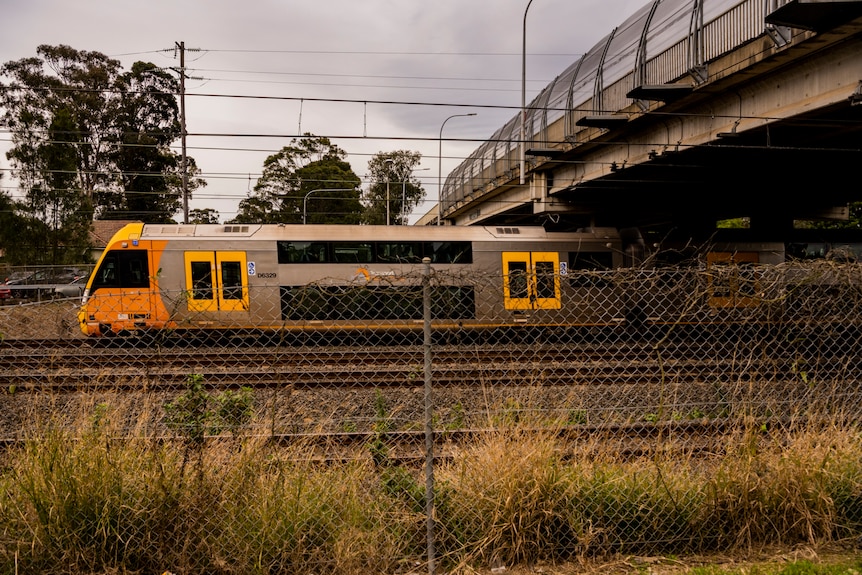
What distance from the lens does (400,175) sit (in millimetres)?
53875

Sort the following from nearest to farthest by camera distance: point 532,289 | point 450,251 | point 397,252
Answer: point 532,289
point 397,252
point 450,251

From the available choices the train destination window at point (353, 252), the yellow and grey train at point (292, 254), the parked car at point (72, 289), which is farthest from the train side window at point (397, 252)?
the parked car at point (72, 289)

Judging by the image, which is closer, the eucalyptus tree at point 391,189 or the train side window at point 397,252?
the train side window at point 397,252

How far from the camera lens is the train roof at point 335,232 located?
13.8m

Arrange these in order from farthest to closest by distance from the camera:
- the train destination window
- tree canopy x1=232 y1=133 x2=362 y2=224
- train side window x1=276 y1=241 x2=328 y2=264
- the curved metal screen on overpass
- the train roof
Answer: tree canopy x1=232 y1=133 x2=362 y2=224
the train destination window
train side window x1=276 y1=241 x2=328 y2=264
the train roof
the curved metal screen on overpass

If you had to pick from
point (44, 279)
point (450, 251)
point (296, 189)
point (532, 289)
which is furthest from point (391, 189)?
point (532, 289)

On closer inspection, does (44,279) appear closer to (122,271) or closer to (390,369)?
(122,271)

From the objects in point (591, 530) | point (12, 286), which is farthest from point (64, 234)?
point (591, 530)

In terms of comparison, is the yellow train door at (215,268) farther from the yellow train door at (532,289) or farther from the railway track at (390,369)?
the yellow train door at (532,289)

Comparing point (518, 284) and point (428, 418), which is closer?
point (428, 418)

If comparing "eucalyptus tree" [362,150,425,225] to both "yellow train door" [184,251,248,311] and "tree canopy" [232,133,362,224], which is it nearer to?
"tree canopy" [232,133,362,224]

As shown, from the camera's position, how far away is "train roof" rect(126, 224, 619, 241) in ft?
45.3

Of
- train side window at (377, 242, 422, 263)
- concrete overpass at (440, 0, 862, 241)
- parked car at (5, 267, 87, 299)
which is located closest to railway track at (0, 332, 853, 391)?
train side window at (377, 242, 422, 263)

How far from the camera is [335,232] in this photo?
14.5 metres
